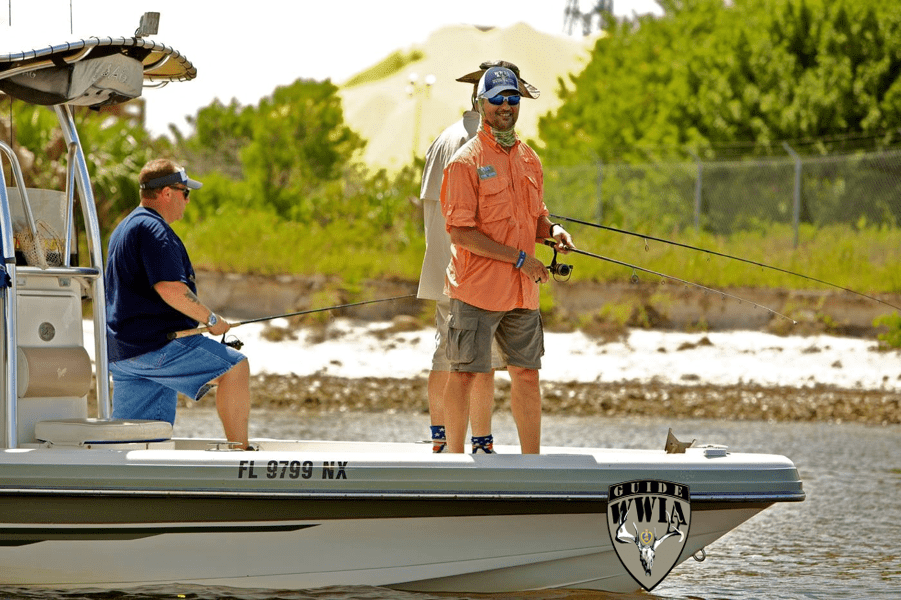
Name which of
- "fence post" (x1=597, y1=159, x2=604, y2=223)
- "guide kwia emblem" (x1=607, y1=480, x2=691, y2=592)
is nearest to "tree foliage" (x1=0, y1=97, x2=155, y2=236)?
"fence post" (x1=597, y1=159, x2=604, y2=223)

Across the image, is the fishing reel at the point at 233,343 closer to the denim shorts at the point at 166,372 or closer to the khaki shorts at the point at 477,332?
the denim shorts at the point at 166,372

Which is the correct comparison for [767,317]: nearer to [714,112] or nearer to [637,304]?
[637,304]

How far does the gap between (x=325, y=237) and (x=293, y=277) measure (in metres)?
1.38

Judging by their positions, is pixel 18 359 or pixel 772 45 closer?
pixel 18 359

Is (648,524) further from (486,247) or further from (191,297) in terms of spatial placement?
(191,297)

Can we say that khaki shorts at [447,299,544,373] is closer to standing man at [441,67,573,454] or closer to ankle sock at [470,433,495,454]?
standing man at [441,67,573,454]

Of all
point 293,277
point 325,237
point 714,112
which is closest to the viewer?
point 293,277

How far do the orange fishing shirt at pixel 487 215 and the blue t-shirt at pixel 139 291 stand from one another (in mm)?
1203

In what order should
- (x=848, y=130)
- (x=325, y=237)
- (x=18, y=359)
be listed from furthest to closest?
1. (x=848, y=130)
2. (x=325, y=237)
3. (x=18, y=359)

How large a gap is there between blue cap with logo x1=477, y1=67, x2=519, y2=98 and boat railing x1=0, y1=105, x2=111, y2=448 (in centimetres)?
173

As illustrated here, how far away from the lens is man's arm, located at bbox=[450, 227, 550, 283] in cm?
550

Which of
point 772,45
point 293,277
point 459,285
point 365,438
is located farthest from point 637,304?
point 459,285

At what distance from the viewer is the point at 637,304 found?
55.9 ft

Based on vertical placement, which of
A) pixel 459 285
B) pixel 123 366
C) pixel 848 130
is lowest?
pixel 123 366
